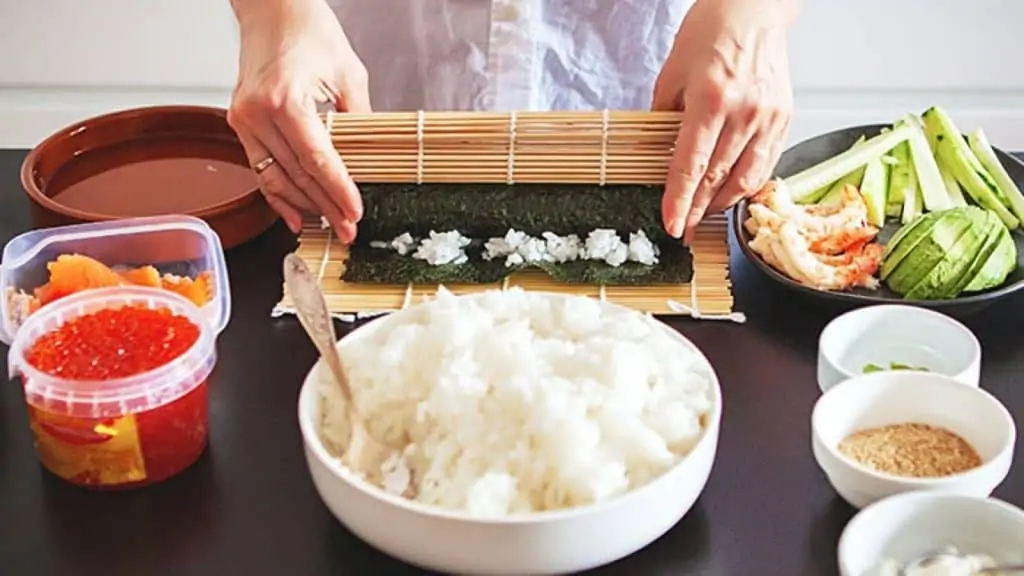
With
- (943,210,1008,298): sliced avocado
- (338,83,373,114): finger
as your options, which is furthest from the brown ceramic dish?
(943,210,1008,298): sliced avocado

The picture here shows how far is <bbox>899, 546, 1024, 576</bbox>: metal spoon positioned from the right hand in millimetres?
688

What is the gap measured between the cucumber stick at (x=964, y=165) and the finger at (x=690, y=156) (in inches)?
12.4

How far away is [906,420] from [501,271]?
46 cm

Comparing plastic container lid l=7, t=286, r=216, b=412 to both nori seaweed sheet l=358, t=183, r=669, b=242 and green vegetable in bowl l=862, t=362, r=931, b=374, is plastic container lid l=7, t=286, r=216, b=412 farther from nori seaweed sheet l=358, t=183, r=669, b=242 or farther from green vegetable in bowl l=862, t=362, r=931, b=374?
green vegetable in bowl l=862, t=362, r=931, b=374

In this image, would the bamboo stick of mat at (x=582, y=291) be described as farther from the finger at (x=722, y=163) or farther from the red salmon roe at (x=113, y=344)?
the red salmon roe at (x=113, y=344)

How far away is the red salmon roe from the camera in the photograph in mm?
1025

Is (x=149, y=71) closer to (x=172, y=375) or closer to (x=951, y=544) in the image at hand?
(x=172, y=375)

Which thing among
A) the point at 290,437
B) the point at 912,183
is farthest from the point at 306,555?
the point at 912,183

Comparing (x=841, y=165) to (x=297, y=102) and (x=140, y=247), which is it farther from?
(x=140, y=247)

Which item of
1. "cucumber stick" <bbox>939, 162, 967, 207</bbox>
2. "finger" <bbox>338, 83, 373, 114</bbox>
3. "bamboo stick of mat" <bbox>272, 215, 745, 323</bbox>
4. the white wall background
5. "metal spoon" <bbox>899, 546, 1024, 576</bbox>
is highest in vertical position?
"metal spoon" <bbox>899, 546, 1024, 576</bbox>

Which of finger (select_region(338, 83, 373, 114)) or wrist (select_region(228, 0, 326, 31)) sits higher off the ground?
wrist (select_region(228, 0, 326, 31))

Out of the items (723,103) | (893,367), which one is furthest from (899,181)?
(893,367)

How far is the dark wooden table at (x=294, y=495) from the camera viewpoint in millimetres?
971

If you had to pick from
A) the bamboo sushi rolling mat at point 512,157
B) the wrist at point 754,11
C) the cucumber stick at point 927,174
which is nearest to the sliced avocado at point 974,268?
the cucumber stick at point 927,174
